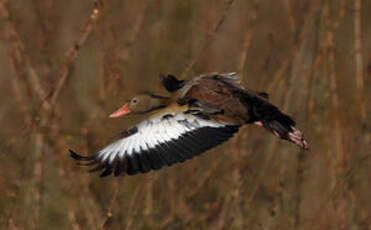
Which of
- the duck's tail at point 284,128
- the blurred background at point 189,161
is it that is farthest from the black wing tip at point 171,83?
the duck's tail at point 284,128

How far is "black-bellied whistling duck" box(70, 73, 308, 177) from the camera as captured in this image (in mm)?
3473

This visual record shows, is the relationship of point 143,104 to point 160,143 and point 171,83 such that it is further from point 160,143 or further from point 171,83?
point 160,143

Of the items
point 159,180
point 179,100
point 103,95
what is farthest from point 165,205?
point 179,100

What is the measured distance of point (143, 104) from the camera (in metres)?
4.00

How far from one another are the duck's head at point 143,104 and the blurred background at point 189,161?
0.08 metres

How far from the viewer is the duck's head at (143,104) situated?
13.0 ft

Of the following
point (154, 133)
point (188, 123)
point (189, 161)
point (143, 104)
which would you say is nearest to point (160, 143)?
point (154, 133)

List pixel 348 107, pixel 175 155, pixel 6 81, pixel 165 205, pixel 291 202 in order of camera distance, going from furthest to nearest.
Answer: pixel 6 81 < pixel 165 205 < pixel 348 107 < pixel 291 202 < pixel 175 155

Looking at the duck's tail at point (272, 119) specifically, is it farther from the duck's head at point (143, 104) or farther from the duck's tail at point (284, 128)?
the duck's head at point (143, 104)

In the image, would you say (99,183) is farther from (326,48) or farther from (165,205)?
(326,48)

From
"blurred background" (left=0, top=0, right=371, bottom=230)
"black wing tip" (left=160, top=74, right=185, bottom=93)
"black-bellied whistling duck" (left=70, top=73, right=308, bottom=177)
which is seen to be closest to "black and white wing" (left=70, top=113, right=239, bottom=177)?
"black-bellied whistling duck" (left=70, top=73, right=308, bottom=177)

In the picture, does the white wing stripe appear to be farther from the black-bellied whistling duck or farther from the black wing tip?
the black wing tip

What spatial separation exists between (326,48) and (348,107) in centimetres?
89

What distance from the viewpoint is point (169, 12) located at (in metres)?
5.62
